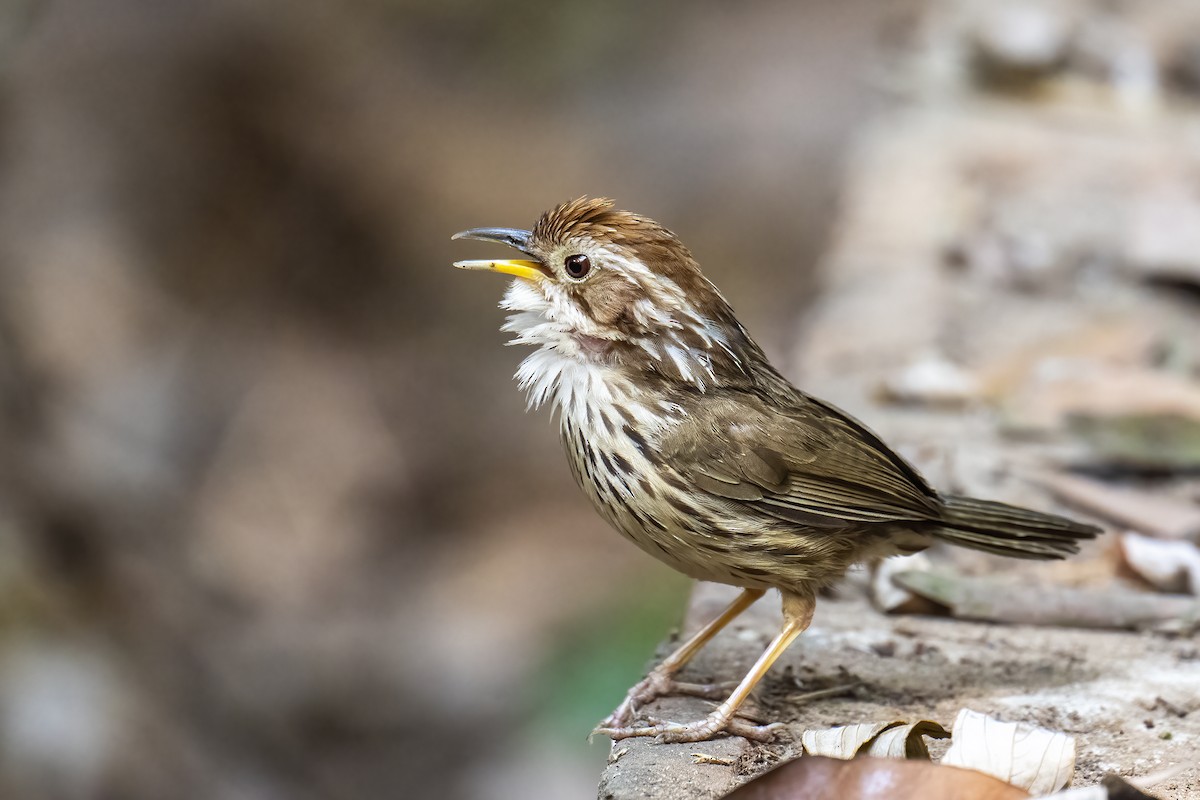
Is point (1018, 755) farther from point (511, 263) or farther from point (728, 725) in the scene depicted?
point (511, 263)

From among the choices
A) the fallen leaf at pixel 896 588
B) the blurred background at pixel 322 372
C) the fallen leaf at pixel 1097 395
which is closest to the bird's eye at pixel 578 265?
the fallen leaf at pixel 896 588

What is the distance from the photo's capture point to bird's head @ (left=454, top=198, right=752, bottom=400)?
334cm

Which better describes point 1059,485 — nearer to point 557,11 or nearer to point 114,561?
point 114,561

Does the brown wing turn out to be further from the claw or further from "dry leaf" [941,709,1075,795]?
"dry leaf" [941,709,1075,795]

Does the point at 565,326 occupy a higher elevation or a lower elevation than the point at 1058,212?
lower

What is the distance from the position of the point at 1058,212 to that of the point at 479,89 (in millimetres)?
5057

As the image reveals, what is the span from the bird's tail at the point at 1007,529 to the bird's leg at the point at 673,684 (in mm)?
508

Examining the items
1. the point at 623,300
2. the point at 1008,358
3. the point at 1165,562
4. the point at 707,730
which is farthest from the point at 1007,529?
the point at 1008,358

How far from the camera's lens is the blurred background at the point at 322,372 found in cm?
738

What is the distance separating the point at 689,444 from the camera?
3270 millimetres

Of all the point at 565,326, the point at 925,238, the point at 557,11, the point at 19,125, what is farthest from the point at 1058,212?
the point at 19,125

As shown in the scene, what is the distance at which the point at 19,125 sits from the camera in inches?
349

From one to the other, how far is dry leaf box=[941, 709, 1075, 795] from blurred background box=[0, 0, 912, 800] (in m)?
4.11

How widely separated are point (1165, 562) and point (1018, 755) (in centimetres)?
143
